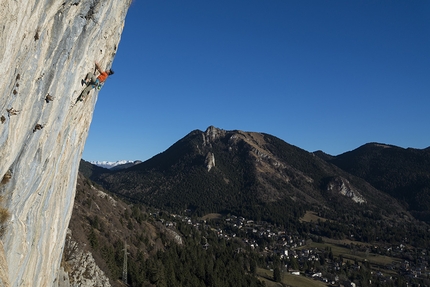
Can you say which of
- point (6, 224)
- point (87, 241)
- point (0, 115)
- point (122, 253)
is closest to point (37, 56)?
point (0, 115)

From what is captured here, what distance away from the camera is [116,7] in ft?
49.2

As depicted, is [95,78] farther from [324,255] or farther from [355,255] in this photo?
[355,255]

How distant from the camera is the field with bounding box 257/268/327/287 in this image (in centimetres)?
8781

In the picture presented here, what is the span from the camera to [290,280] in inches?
3725

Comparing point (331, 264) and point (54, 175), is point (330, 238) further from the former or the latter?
point (54, 175)

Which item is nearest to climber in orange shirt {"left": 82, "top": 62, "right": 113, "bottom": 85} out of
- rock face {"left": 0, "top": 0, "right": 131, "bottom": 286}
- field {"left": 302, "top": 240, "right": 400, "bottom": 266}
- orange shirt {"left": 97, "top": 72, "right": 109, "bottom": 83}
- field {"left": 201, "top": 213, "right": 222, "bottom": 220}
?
orange shirt {"left": 97, "top": 72, "right": 109, "bottom": 83}

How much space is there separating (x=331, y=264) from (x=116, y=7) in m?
131

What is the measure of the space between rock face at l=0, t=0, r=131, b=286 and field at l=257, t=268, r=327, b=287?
80.1 metres

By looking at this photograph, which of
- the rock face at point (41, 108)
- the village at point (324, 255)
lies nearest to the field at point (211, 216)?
the village at point (324, 255)

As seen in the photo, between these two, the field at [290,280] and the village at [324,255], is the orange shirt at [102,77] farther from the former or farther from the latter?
the village at [324,255]

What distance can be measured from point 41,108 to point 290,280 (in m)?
98.1

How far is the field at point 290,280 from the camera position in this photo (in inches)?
3457

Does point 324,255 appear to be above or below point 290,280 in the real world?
above

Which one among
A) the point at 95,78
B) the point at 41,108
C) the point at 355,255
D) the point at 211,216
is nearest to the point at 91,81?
the point at 95,78
